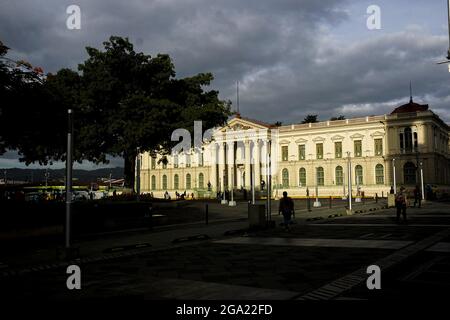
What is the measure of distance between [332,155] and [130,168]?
4355cm

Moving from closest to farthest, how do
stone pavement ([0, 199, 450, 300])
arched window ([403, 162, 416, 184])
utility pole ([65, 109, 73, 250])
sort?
stone pavement ([0, 199, 450, 300]) < utility pole ([65, 109, 73, 250]) < arched window ([403, 162, 416, 184])

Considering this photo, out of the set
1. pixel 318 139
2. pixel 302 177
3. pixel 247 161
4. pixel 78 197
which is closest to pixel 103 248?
pixel 78 197

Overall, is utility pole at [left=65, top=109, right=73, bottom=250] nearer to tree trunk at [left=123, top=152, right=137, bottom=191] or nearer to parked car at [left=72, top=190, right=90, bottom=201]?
tree trunk at [left=123, top=152, right=137, bottom=191]

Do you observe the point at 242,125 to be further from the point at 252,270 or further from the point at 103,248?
the point at 252,270

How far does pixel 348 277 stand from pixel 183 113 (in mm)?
22054

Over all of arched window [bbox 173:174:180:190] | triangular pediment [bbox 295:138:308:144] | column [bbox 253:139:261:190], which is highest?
triangular pediment [bbox 295:138:308:144]

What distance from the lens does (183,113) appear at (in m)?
28.5

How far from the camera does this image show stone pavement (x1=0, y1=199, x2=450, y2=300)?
6.88m

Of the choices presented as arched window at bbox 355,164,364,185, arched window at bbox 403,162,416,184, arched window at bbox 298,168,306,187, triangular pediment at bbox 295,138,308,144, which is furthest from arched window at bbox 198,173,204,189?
arched window at bbox 403,162,416,184

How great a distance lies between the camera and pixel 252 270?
868 cm

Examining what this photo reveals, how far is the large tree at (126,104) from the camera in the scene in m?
27.6

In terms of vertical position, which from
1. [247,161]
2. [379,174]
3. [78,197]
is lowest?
[78,197]

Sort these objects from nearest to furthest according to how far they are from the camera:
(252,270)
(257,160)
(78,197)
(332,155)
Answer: (252,270) → (78,197) → (332,155) → (257,160)

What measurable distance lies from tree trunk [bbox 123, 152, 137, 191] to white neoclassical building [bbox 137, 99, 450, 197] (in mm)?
25455
